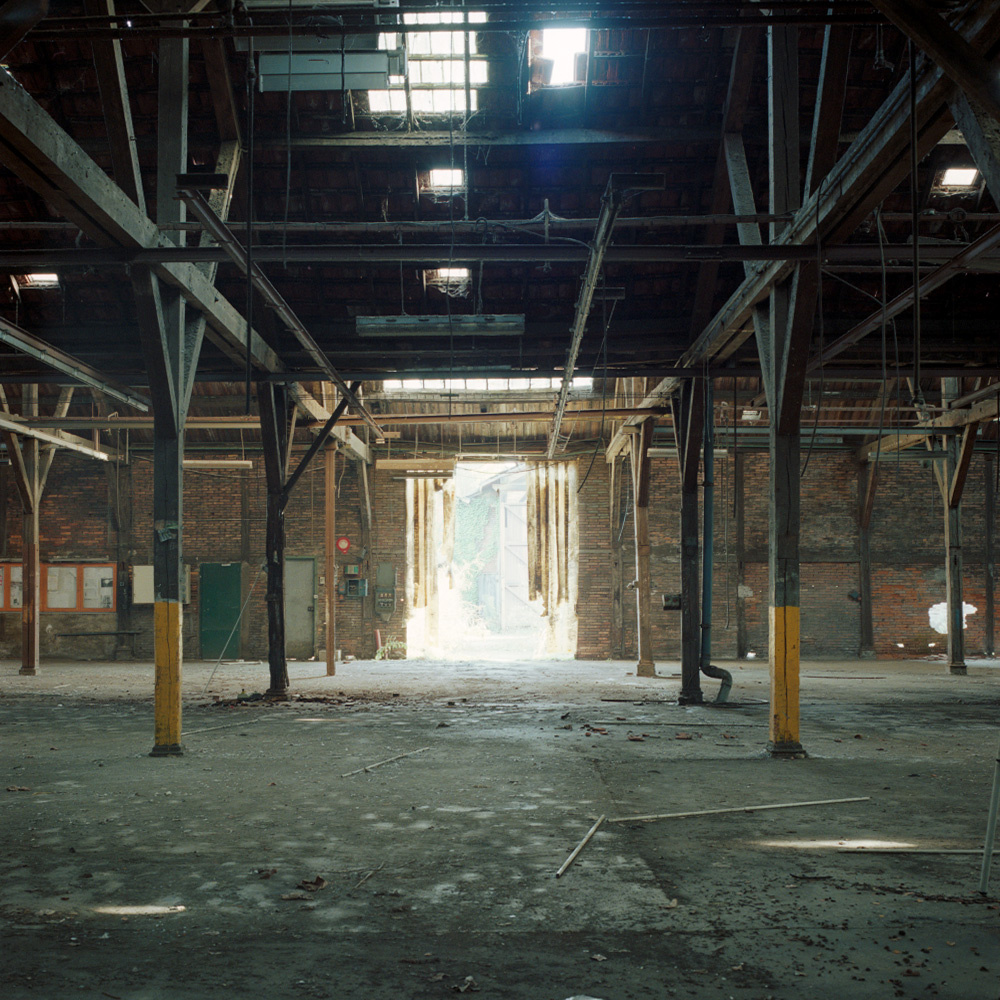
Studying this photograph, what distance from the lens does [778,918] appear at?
351cm

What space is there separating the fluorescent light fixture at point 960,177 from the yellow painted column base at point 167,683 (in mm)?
9778

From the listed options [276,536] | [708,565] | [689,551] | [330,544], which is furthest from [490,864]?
[330,544]

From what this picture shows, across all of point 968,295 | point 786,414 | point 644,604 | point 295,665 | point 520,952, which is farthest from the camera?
point 295,665

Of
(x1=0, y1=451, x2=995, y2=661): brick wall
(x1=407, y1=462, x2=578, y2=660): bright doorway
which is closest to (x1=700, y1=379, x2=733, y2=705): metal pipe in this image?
(x1=0, y1=451, x2=995, y2=661): brick wall

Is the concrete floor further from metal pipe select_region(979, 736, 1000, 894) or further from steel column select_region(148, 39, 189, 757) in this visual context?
steel column select_region(148, 39, 189, 757)

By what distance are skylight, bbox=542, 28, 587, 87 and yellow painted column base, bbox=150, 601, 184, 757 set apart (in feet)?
22.4

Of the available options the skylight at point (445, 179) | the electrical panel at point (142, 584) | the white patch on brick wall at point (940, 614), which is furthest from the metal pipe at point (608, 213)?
the white patch on brick wall at point (940, 614)

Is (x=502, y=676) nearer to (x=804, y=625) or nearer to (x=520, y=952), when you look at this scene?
(x=804, y=625)

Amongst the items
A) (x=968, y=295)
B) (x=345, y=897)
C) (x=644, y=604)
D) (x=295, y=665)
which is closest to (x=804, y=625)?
(x=644, y=604)

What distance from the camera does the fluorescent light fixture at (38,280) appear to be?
10.6 meters

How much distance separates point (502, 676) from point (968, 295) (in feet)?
31.6

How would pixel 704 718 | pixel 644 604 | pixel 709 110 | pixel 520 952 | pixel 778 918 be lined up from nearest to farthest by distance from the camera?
pixel 520 952, pixel 778 918, pixel 709 110, pixel 704 718, pixel 644 604

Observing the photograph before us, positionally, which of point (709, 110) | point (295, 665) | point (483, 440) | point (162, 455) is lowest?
point (295, 665)

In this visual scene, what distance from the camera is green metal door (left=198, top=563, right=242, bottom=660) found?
18.5 meters
